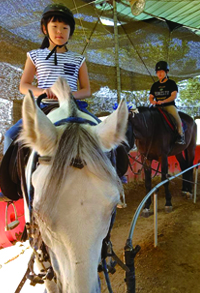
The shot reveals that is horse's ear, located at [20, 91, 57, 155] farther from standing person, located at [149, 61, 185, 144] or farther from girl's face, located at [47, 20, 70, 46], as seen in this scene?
standing person, located at [149, 61, 185, 144]

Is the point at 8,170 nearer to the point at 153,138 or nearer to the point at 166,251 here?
the point at 166,251

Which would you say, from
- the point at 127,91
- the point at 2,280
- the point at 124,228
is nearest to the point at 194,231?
the point at 124,228

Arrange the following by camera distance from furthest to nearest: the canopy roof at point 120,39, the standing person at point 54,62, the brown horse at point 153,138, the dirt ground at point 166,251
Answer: the brown horse at point 153,138
the canopy roof at point 120,39
the dirt ground at point 166,251
the standing person at point 54,62

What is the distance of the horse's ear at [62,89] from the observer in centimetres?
112

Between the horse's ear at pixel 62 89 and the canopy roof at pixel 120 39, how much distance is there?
8.79 ft

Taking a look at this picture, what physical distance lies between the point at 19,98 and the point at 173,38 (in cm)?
479

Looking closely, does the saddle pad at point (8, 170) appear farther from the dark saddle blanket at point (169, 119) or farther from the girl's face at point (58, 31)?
the dark saddle blanket at point (169, 119)

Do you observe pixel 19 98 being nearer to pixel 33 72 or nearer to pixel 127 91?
pixel 33 72

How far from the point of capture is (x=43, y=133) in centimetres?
74

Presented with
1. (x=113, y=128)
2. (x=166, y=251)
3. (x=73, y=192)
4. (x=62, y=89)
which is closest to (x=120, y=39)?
(x=62, y=89)

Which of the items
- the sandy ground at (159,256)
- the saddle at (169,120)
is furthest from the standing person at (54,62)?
the saddle at (169,120)

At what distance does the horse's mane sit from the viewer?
0.72 meters

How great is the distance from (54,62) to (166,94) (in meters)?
3.12

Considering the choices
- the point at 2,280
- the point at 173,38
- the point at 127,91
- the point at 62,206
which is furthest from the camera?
the point at 173,38
